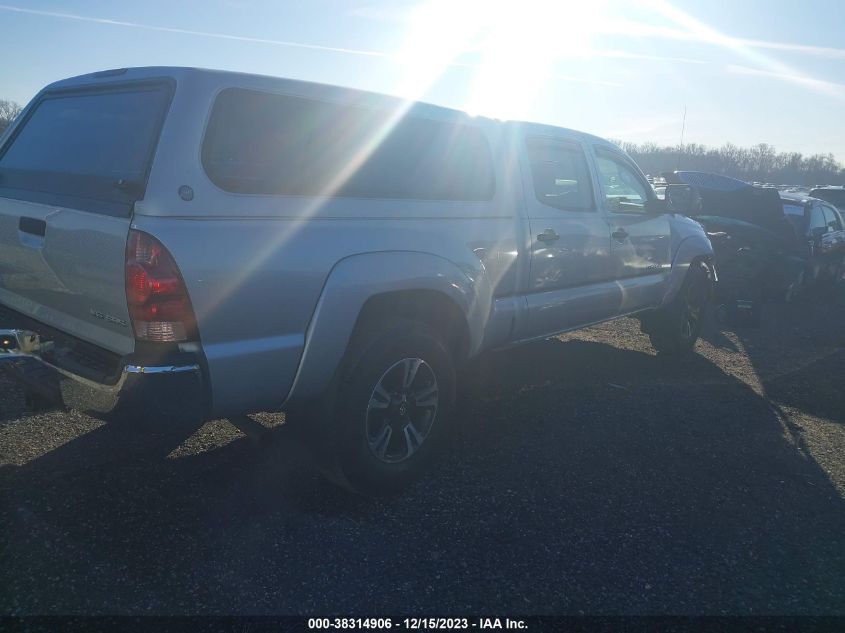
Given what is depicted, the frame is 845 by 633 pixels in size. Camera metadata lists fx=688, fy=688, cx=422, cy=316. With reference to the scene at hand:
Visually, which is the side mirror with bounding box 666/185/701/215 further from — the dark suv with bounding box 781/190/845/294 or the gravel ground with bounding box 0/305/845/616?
the dark suv with bounding box 781/190/845/294

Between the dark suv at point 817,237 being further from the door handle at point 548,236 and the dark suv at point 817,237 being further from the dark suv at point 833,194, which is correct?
the door handle at point 548,236

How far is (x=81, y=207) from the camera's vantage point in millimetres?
2840

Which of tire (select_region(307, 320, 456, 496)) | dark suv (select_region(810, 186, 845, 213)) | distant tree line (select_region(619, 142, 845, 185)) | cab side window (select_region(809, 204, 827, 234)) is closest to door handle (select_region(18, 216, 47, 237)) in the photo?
tire (select_region(307, 320, 456, 496))

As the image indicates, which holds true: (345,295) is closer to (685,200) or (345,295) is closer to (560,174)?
(560,174)

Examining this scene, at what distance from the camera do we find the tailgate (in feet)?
8.90

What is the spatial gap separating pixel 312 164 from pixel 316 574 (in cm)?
179

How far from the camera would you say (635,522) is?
342 centimetres

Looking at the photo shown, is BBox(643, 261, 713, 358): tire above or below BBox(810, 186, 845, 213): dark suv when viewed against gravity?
below

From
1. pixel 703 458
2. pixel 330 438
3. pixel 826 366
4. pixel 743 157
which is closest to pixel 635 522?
pixel 703 458

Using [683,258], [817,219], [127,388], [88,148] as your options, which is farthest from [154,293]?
[817,219]

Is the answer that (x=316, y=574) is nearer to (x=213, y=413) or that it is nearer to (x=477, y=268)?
(x=213, y=413)

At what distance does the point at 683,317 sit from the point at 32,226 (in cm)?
554

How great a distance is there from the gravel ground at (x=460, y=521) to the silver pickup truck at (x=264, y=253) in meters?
0.34

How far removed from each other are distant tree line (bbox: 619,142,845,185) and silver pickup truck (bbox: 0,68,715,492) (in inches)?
1299
